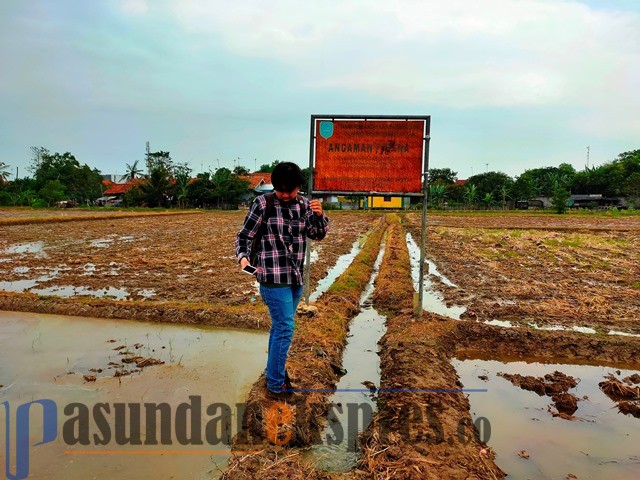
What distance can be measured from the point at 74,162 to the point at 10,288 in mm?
54587

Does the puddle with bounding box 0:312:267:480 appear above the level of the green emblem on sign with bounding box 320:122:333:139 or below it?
below

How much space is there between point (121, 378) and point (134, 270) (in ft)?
19.4

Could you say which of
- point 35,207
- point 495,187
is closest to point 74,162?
point 35,207

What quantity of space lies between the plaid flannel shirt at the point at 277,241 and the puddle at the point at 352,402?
1013 millimetres

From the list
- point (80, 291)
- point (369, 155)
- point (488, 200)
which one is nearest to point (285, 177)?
point (369, 155)

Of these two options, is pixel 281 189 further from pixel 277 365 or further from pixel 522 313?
pixel 522 313

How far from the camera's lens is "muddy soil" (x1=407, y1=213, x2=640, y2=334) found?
18.9 feet

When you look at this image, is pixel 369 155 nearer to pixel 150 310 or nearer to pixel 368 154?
pixel 368 154

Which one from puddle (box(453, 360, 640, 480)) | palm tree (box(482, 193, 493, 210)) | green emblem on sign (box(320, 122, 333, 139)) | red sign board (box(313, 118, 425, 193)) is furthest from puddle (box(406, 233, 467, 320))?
palm tree (box(482, 193, 493, 210))

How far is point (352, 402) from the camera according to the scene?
3.25 meters

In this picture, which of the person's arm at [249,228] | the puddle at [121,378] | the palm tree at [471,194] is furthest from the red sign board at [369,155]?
the palm tree at [471,194]

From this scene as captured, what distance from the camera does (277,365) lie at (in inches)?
116

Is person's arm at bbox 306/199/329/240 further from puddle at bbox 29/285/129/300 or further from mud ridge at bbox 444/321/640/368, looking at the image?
puddle at bbox 29/285/129/300

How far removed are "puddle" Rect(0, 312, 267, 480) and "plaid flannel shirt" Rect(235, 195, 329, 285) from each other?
1011 millimetres
